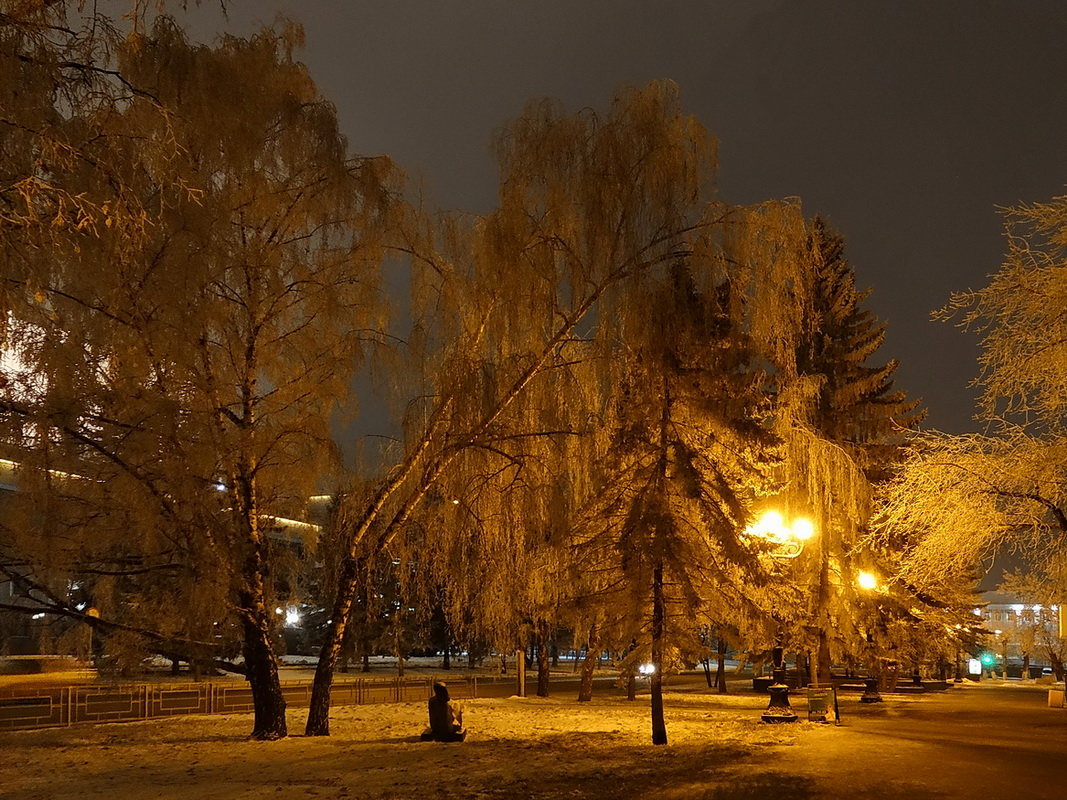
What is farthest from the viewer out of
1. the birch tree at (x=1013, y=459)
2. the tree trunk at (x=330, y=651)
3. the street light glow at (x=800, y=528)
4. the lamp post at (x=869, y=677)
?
the lamp post at (x=869, y=677)

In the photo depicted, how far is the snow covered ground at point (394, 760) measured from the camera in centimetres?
1084

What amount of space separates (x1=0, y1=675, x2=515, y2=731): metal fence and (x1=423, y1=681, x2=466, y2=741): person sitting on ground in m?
7.76

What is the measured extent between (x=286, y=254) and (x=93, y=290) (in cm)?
466

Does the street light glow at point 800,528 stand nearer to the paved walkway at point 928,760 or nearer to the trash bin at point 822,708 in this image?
the paved walkway at point 928,760

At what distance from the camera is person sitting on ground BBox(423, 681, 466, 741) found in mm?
15656

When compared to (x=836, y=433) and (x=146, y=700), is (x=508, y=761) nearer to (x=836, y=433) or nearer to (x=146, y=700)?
(x=146, y=700)

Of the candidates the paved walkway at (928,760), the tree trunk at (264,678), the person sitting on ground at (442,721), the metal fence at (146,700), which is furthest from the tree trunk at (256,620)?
the paved walkway at (928,760)

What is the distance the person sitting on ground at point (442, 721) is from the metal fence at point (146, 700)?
306 inches

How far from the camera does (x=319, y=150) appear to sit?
15.6 meters

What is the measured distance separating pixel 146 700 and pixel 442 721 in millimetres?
8817

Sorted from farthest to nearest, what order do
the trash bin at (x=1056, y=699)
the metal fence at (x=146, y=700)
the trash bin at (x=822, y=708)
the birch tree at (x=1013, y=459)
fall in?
the trash bin at (x=1056, y=699), the metal fence at (x=146, y=700), the trash bin at (x=822, y=708), the birch tree at (x=1013, y=459)

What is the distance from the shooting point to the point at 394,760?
1336 centimetres

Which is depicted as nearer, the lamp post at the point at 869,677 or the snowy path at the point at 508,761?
the snowy path at the point at 508,761

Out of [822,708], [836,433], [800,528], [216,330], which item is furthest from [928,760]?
[836,433]
